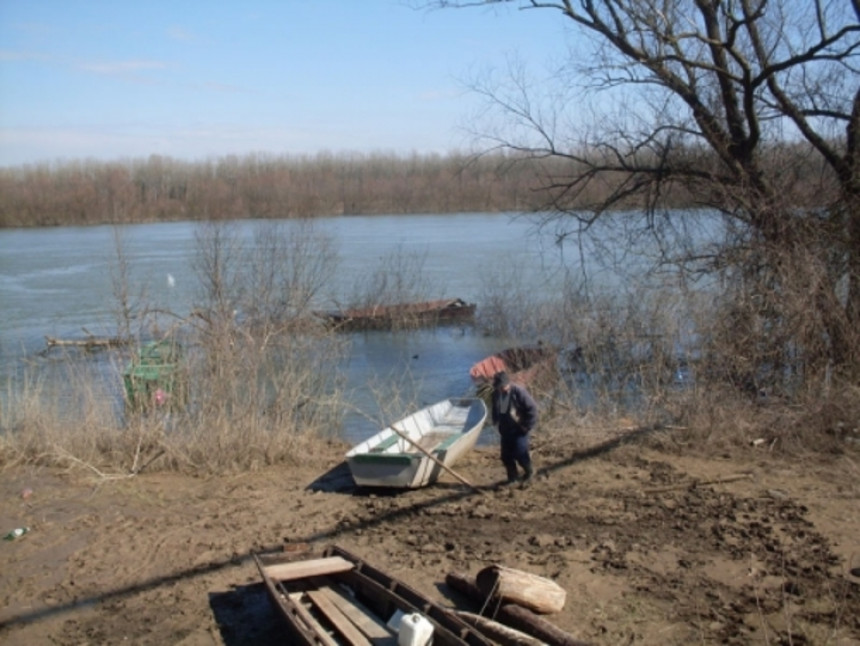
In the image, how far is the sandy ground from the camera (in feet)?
19.7

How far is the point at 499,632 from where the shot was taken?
5.45 m

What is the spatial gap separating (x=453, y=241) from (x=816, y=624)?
123ft

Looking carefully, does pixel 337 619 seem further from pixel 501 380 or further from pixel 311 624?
pixel 501 380

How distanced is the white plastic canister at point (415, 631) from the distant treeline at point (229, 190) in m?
40.4

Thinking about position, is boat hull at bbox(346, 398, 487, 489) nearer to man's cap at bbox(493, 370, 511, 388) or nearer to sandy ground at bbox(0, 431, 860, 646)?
sandy ground at bbox(0, 431, 860, 646)

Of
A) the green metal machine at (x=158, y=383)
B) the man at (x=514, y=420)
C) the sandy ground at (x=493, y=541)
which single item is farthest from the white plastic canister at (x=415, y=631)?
the green metal machine at (x=158, y=383)

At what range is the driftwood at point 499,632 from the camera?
5281 millimetres

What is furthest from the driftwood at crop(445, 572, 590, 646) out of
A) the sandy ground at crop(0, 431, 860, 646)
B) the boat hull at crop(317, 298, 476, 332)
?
the boat hull at crop(317, 298, 476, 332)

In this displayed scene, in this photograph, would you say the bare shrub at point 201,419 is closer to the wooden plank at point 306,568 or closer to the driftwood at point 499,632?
the wooden plank at point 306,568

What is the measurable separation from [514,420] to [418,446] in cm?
99

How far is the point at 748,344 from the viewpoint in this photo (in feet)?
36.7

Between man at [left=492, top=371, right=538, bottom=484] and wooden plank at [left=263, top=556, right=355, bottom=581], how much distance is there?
2643mm

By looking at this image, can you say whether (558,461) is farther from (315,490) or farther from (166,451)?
(166,451)

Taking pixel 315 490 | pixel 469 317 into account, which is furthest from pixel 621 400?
pixel 469 317
